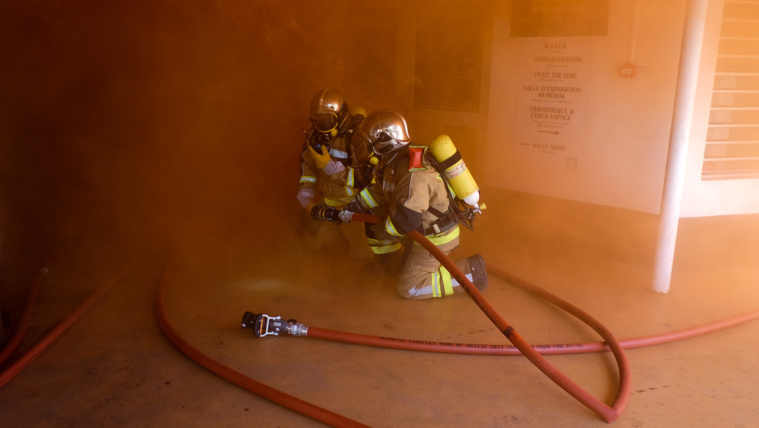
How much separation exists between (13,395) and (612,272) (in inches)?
168

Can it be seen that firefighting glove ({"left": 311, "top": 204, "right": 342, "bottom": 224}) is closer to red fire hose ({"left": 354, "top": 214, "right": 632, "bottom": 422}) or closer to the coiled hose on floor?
the coiled hose on floor

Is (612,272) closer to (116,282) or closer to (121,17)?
(116,282)

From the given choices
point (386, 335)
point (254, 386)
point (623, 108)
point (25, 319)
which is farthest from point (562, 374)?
point (25, 319)

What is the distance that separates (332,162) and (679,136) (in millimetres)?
2636

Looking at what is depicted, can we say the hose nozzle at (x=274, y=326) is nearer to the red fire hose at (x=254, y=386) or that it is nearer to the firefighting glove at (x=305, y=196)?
the red fire hose at (x=254, y=386)

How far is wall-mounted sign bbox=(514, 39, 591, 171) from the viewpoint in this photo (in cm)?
492

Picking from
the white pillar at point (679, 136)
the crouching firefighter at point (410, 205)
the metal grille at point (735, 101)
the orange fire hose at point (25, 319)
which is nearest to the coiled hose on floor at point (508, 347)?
the crouching firefighter at point (410, 205)

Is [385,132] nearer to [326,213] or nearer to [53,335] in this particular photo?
[326,213]

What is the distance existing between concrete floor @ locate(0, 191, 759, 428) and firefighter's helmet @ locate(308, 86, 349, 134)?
3.94ft

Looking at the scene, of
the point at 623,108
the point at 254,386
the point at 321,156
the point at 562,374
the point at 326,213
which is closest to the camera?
the point at 562,374

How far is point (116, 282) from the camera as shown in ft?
15.0

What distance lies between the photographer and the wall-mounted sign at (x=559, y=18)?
4.73 metres

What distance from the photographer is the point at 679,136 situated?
4.12m

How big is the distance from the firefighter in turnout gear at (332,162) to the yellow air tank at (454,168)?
0.70 meters
